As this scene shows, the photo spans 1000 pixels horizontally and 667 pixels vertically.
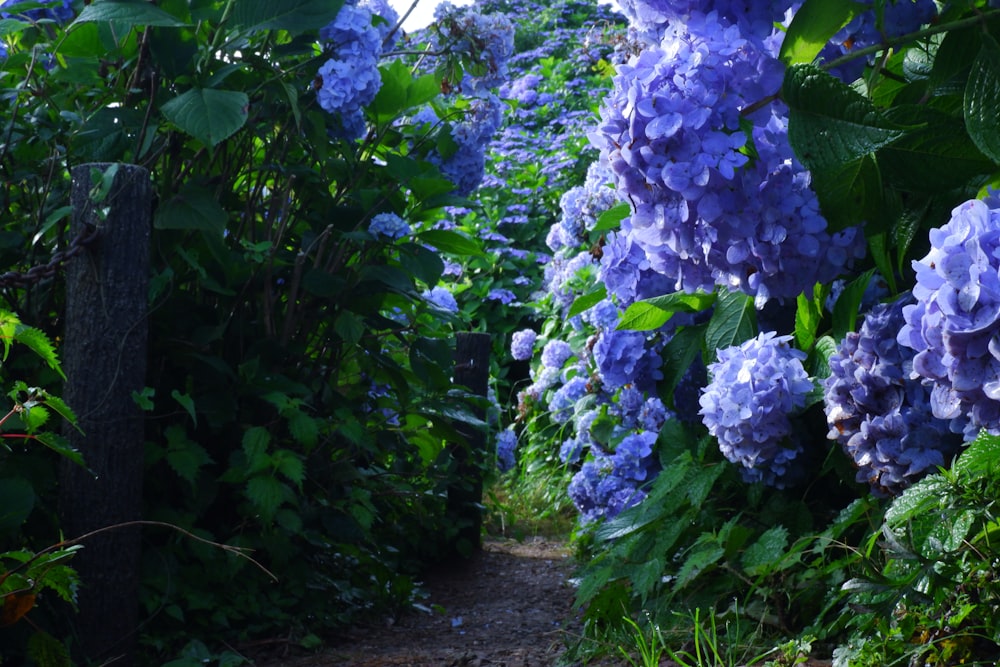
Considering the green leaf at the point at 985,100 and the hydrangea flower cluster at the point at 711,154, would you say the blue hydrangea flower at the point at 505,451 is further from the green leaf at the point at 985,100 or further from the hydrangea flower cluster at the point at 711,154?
the green leaf at the point at 985,100

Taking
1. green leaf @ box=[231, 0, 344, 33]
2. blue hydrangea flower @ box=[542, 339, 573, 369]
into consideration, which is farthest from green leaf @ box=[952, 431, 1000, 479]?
blue hydrangea flower @ box=[542, 339, 573, 369]

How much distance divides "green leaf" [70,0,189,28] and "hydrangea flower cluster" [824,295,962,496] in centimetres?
150

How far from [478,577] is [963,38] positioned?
2707 mm

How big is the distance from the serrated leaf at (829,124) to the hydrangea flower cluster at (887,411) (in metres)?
0.59

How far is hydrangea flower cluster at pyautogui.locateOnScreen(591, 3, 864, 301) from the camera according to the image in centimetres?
129

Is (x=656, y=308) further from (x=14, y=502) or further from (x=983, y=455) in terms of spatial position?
(x=14, y=502)

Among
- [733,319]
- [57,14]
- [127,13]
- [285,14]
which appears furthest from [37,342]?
[733,319]

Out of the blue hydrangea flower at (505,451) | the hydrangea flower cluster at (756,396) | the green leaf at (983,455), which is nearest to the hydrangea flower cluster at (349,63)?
the hydrangea flower cluster at (756,396)

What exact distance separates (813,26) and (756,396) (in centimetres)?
94


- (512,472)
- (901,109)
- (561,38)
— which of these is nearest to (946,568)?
(901,109)

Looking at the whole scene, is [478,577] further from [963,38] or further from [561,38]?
[561,38]

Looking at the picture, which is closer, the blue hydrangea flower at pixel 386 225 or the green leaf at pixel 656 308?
the green leaf at pixel 656 308

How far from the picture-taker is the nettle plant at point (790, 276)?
1283 mm

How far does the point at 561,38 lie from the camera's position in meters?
10.6
